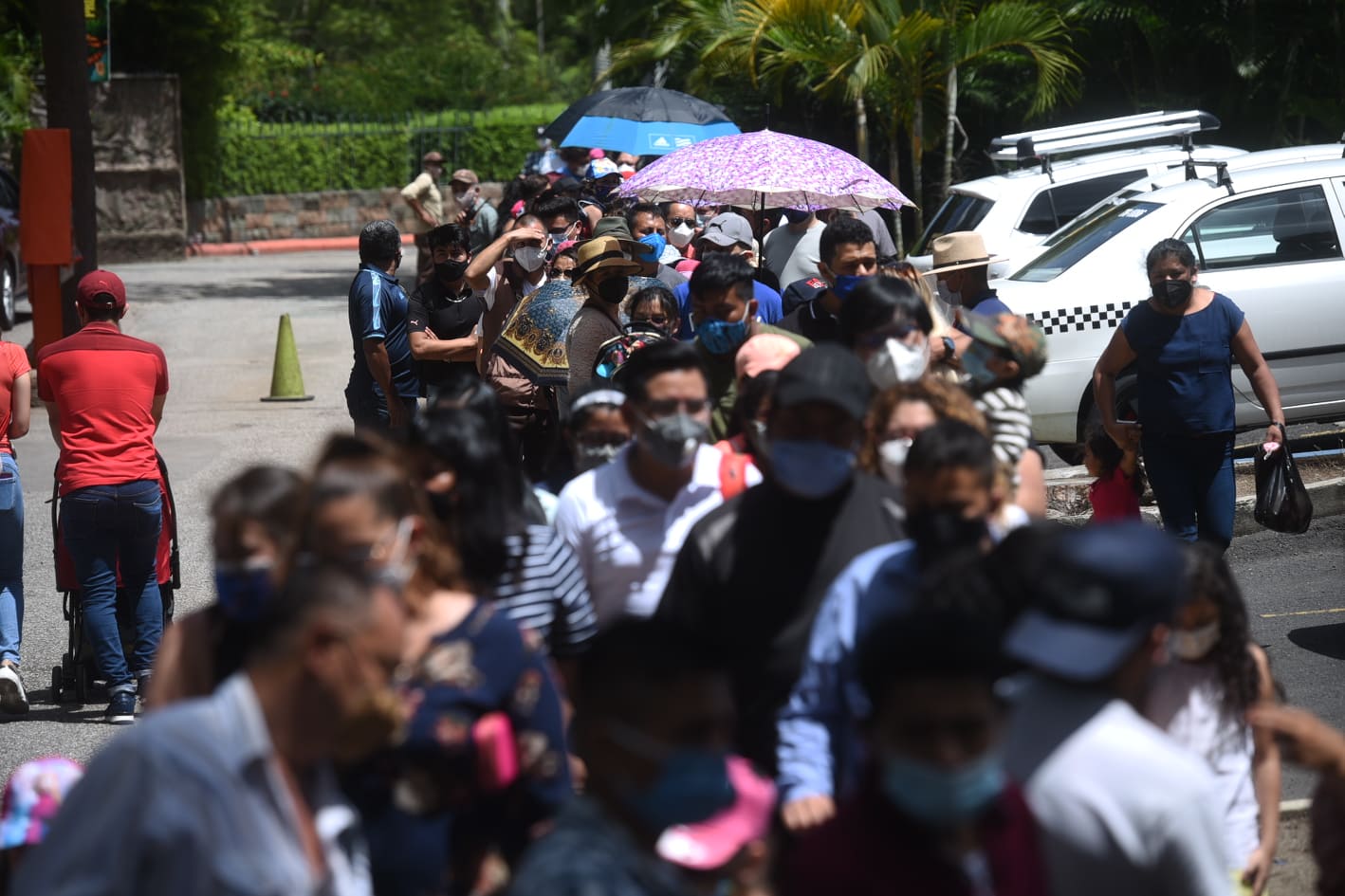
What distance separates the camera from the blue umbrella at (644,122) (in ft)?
49.6

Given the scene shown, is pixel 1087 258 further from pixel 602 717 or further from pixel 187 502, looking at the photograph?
pixel 602 717

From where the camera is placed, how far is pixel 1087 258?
1069 centimetres

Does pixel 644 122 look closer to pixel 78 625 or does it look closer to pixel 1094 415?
pixel 1094 415

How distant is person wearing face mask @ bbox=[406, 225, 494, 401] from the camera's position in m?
9.05

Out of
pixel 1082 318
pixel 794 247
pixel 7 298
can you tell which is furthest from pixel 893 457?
pixel 7 298

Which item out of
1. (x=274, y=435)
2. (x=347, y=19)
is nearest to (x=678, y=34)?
(x=274, y=435)

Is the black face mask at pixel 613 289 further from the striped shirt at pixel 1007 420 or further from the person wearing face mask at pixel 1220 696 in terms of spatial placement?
the person wearing face mask at pixel 1220 696

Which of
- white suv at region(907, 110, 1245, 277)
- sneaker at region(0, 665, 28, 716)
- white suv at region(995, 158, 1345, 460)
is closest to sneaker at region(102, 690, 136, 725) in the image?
sneaker at region(0, 665, 28, 716)

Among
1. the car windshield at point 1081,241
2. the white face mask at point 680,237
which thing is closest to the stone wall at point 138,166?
the white face mask at point 680,237

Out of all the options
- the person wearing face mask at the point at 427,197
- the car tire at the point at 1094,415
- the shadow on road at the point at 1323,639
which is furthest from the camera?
the person wearing face mask at the point at 427,197

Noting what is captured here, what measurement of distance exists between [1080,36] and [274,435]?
11.3 metres

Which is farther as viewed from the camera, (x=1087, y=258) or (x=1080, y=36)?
(x=1080, y=36)

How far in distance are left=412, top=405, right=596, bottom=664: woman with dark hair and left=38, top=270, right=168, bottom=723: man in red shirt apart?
3.76 metres

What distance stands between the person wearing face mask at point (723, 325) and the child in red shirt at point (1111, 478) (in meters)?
2.12
